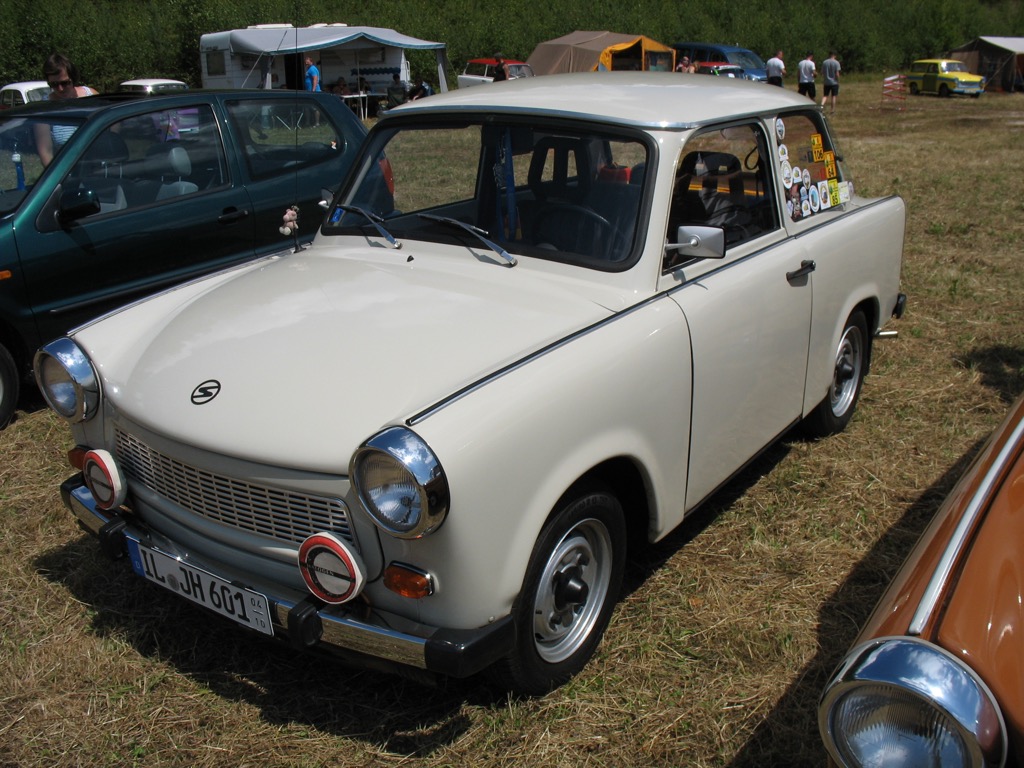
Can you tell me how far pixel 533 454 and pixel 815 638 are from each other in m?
1.36

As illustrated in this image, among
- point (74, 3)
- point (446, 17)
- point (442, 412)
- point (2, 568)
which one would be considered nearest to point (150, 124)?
point (2, 568)

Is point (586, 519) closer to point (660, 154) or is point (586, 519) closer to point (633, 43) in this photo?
point (660, 154)

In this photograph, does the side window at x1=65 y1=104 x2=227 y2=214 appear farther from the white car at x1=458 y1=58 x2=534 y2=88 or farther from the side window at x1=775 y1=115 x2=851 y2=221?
the white car at x1=458 y1=58 x2=534 y2=88

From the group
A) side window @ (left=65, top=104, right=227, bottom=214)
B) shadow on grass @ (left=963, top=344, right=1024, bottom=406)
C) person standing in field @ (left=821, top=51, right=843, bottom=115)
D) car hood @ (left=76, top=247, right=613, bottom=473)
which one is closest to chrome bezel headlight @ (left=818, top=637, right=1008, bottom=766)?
car hood @ (left=76, top=247, right=613, bottom=473)

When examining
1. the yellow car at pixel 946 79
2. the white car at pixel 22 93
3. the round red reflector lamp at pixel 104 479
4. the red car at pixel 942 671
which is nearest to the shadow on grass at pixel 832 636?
the red car at pixel 942 671

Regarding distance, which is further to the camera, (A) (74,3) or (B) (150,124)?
(A) (74,3)

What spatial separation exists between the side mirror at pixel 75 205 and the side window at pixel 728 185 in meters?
3.24

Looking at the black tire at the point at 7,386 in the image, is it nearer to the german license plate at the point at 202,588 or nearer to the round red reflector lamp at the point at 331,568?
the german license plate at the point at 202,588

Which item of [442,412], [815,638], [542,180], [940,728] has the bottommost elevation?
[815,638]

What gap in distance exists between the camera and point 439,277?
122 inches

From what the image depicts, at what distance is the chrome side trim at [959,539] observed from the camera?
1610 mm

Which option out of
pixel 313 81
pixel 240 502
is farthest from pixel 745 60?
pixel 240 502

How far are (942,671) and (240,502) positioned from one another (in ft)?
5.70

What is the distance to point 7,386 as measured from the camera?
184 inches
